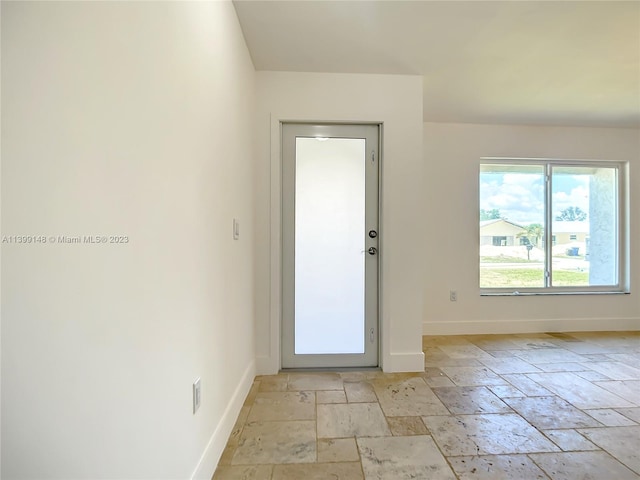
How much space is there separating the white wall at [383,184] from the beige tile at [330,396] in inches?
19.3

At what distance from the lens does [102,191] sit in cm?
73

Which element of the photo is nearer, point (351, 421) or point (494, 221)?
point (351, 421)

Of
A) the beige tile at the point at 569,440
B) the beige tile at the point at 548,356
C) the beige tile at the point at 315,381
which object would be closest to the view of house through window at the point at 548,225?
the beige tile at the point at 548,356

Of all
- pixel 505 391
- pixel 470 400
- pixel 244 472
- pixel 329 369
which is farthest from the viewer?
pixel 329 369

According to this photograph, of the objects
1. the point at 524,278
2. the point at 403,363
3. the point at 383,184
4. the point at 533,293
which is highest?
the point at 383,184

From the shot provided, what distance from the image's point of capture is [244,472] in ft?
4.35

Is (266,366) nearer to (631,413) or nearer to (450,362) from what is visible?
(450,362)

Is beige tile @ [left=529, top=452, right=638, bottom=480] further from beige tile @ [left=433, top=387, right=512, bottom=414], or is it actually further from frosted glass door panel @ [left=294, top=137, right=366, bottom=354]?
frosted glass door panel @ [left=294, top=137, right=366, bottom=354]

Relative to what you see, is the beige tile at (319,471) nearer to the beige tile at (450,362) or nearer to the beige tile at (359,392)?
the beige tile at (359,392)

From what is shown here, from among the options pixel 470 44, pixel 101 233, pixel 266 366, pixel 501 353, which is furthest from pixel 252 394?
pixel 470 44

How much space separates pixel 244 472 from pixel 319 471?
1.13ft

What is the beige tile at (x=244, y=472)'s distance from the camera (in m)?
1.30

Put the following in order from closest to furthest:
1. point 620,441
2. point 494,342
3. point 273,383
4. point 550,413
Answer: point 620,441
point 550,413
point 273,383
point 494,342

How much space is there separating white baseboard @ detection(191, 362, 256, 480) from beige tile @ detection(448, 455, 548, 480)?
112 cm
